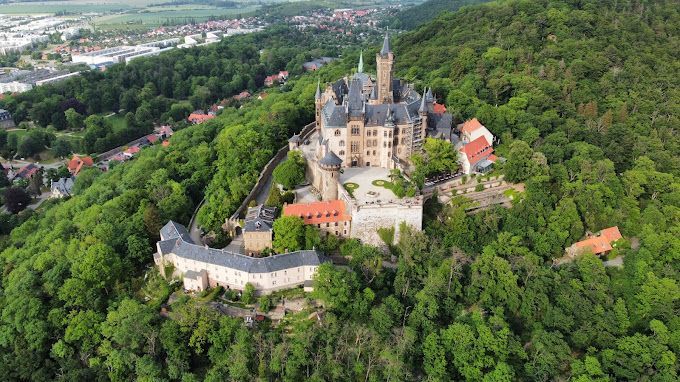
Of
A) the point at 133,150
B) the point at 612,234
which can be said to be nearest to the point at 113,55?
the point at 133,150

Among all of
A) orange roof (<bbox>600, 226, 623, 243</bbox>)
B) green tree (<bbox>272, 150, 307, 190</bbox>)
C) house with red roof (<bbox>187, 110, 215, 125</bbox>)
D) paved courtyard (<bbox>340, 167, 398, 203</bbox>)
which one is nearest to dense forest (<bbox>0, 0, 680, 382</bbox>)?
orange roof (<bbox>600, 226, 623, 243</bbox>)

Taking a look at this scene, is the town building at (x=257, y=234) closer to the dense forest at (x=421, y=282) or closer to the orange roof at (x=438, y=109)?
the dense forest at (x=421, y=282)

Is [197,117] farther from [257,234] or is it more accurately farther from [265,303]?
[265,303]

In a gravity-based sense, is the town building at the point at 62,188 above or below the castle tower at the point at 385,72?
below

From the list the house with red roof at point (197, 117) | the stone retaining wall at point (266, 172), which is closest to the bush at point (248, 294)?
the stone retaining wall at point (266, 172)

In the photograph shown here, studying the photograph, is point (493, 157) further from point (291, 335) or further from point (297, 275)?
point (291, 335)

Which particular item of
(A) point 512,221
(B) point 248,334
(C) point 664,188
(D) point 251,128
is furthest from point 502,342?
(D) point 251,128

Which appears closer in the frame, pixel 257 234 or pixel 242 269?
pixel 242 269
